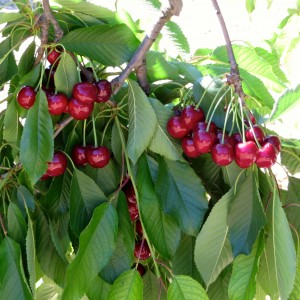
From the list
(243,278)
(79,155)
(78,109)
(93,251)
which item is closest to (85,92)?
(78,109)

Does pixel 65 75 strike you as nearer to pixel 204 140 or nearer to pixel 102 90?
pixel 102 90

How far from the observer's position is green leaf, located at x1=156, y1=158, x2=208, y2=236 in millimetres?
806

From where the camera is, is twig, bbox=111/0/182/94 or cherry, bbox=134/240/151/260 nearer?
twig, bbox=111/0/182/94

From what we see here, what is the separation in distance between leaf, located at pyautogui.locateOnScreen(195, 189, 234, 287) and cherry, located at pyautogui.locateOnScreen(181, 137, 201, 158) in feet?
0.26

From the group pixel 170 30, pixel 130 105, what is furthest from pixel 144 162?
pixel 170 30

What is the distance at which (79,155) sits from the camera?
88 centimetres

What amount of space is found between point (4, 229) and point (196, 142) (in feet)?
1.13

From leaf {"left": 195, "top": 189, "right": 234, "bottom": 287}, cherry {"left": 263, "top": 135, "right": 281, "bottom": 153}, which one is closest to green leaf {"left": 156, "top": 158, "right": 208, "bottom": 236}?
leaf {"left": 195, "top": 189, "right": 234, "bottom": 287}

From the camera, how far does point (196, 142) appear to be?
767 mm

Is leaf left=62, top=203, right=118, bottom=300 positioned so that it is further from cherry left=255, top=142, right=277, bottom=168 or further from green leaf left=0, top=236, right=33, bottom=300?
cherry left=255, top=142, right=277, bottom=168

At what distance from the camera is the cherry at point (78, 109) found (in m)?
0.79

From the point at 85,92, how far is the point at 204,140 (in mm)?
190

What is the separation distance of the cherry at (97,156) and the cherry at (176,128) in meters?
0.11

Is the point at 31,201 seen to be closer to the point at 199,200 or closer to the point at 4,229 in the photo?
the point at 4,229
